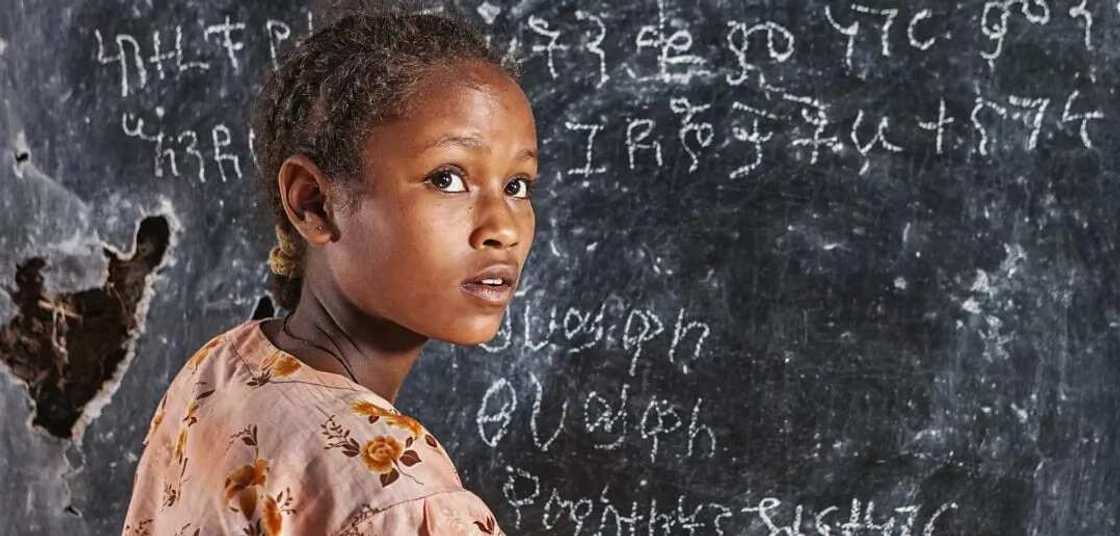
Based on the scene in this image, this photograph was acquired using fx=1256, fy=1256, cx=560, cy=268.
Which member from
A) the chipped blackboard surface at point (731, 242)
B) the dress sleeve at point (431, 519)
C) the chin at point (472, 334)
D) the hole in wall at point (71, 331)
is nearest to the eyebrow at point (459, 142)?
the chin at point (472, 334)

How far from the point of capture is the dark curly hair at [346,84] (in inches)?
36.9

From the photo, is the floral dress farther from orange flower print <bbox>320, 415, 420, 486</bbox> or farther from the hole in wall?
the hole in wall

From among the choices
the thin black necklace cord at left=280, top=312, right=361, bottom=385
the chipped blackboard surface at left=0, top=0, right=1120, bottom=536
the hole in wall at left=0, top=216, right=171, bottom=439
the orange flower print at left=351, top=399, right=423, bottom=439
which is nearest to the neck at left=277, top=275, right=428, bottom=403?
the thin black necklace cord at left=280, top=312, right=361, bottom=385

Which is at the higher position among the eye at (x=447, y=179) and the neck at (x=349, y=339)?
the eye at (x=447, y=179)

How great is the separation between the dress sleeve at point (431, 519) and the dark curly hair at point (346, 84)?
253 mm

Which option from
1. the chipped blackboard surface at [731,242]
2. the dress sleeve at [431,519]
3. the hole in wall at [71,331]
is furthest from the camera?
the hole in wall at [71,331]

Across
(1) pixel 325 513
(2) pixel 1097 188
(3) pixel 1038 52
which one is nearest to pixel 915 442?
(2) pixel 1097 188

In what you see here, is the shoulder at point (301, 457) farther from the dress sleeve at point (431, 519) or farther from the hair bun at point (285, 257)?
the hair bun at point (285, 257)

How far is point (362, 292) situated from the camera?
0.95m

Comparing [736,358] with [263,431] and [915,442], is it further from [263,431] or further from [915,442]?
[263,431]

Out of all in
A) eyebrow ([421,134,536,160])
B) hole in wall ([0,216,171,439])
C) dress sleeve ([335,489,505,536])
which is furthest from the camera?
hole in wall ([0,216,171,439])

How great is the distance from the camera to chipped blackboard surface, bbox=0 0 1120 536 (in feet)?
5.60

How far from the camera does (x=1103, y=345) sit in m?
1.70

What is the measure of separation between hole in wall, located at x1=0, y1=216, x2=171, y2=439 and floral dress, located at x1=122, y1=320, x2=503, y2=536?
1.12m
